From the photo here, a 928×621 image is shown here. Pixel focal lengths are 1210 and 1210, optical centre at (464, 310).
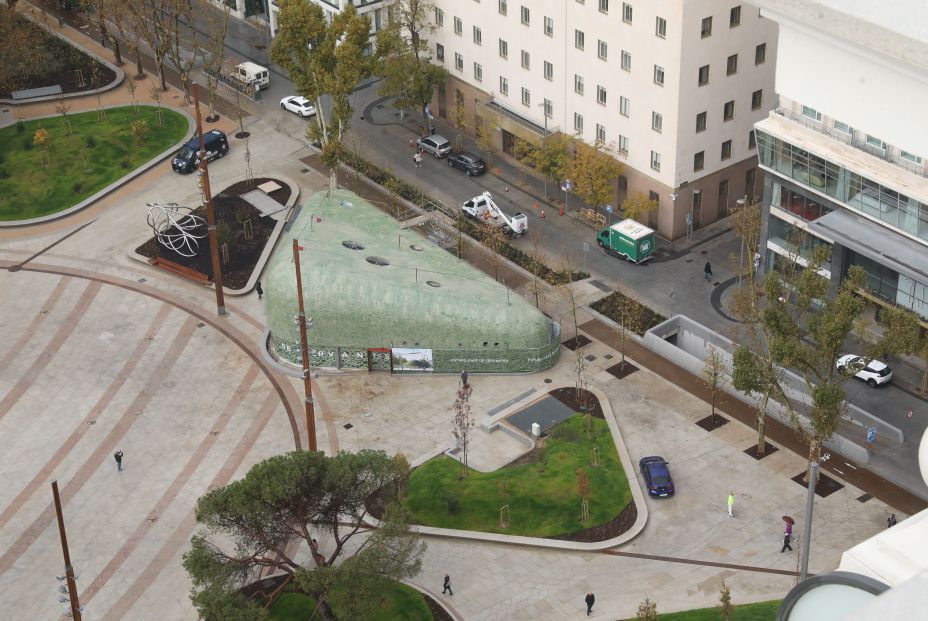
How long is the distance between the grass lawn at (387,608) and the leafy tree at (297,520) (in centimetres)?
264

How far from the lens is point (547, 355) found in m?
80.8

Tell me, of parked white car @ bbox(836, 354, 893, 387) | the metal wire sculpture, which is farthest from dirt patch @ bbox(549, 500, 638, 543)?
the metal wire sculpture

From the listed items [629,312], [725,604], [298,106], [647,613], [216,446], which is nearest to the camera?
[647,613]

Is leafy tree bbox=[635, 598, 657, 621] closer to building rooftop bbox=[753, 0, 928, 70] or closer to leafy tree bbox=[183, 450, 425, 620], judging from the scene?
leafy tree bbox=[183, 450, 425, 620]

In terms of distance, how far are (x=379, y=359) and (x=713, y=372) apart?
72.7 feet

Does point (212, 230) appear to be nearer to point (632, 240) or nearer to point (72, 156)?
point (632, 240)

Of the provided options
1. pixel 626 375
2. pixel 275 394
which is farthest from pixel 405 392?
pixel 626 375

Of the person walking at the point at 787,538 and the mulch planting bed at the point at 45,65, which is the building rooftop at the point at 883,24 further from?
the mulch planting bed at the point at 45,65

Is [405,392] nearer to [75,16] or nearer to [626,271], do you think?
[626,271]

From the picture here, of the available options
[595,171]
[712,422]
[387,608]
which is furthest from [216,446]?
[595,171]

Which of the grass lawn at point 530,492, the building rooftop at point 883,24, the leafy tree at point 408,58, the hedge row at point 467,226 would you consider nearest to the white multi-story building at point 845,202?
the hedge row at point 467,226

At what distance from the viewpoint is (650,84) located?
90500 millimetres

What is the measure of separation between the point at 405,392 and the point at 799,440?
25111 millimetres

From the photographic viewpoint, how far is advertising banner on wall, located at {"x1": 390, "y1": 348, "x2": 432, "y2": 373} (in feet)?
263
